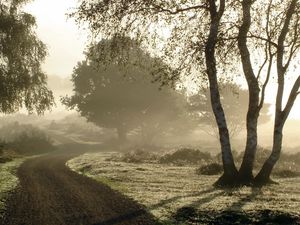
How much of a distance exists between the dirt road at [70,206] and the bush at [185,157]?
2136 cm

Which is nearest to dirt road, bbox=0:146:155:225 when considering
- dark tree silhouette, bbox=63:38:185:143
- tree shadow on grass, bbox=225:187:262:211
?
tree shadow on grass, bbox=225:187:262:211

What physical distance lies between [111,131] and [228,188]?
8876cm

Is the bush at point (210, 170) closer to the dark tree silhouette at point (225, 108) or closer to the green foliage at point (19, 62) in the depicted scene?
the green foliage at point (19, 62)

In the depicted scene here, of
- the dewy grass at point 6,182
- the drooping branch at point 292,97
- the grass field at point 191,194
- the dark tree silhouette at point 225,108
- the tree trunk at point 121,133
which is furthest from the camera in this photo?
→ the dark tree silhouette at point 225,108

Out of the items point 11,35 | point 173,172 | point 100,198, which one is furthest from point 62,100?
point 100,198

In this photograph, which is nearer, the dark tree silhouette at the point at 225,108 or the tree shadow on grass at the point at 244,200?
the tree shadow on grass at the point at 244,200

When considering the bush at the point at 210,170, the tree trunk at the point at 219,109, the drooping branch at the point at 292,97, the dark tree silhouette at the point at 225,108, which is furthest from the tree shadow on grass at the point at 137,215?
the dark tree silhouette at the point at 225,108

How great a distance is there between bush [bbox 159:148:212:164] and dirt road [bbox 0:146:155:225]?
70.1ft

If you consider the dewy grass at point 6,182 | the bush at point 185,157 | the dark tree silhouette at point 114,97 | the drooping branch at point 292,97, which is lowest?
the dewy grass at point 6,182

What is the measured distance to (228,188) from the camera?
26141 millimetres

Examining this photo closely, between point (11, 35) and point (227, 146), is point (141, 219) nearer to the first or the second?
point (227, 146)

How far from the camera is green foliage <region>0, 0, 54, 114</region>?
49250mm

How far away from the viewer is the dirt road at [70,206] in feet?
57.4

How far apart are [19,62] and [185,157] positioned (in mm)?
21386
